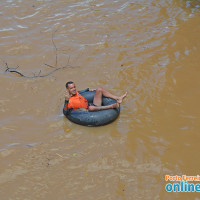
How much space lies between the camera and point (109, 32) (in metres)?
9.70

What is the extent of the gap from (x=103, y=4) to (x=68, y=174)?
8.65m

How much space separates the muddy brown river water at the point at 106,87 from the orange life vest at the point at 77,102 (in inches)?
16.9

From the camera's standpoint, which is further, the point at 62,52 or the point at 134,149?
the point at 62,52

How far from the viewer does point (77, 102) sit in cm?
611

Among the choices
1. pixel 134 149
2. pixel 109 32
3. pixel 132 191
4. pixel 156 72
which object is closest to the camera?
pixel 132 191

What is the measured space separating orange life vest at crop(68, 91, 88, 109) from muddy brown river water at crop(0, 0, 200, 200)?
0.43m

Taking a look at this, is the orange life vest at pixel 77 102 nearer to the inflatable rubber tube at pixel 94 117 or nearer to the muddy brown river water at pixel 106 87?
the inflatable rubber tube at pixel 94 117

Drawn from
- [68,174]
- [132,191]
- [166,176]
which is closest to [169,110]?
[166,176]

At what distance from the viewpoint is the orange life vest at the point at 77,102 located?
6.04m

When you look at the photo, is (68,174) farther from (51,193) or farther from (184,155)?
A: (184,155)

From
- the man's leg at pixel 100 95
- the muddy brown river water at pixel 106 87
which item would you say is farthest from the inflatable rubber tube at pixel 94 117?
the man's leg at pixel 100 95

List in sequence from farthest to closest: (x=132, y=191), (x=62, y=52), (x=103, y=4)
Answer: (x=103, y=4)
(x=62, y=52)
(x=132, y=191)

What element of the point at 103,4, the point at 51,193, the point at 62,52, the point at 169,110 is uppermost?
the point at 103,4

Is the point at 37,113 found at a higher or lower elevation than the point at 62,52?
lower
